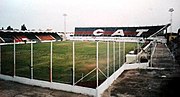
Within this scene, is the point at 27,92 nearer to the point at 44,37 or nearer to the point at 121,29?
the point at 44,37

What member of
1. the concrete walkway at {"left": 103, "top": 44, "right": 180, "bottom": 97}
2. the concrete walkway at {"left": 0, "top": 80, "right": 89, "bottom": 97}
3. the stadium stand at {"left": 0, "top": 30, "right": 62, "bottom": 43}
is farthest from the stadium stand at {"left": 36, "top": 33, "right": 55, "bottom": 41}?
the concrete walkway at {"left": 0, "top": 80, "right": 89, "bottom": 97}

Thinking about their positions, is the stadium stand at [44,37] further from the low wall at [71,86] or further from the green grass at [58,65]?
the low wall at [71,86]

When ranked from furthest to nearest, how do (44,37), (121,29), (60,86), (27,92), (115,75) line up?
(121,29) → (44,37) → (115,75) → (60,86) → (27,92)

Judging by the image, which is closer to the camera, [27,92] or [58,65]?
[27,92]

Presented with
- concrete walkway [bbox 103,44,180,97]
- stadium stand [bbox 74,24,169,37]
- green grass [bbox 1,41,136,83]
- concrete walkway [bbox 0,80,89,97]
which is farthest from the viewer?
stadium stand [bbox 74,24,169,37]

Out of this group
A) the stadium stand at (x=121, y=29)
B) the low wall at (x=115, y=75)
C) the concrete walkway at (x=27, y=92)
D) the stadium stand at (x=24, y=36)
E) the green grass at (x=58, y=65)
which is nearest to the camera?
the concrete walkway at (x=27, y=92)

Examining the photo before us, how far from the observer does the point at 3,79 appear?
21.7 ft

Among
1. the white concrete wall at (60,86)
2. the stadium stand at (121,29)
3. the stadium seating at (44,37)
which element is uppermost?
the stadium stand at (121,29)

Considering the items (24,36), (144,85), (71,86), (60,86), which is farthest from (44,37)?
(71,86)

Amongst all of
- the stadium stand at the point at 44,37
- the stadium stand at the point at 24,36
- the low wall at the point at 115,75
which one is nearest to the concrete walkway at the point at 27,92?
the low wall at the point at 115,75

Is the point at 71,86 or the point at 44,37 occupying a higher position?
the point at 44,37

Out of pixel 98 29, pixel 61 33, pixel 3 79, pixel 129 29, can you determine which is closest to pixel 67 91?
pixel 3 79

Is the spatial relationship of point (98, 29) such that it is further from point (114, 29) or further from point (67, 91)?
point (67, 91)

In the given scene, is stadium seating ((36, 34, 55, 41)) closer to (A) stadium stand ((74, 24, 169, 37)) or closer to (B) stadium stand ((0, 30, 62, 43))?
(B) stadium stand ((0, 30, 62, 43))
